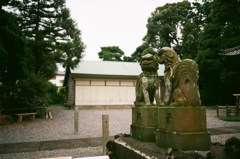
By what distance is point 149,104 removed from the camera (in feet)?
13.3

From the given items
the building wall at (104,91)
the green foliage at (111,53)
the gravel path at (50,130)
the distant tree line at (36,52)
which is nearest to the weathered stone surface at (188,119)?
the gravel path at (50,130)

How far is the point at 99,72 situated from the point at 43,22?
7512mm

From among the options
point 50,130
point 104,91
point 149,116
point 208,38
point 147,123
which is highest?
point 208,38

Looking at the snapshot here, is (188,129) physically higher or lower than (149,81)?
lower

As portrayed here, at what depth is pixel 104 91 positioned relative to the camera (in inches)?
826

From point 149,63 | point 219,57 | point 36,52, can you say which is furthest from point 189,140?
point 219,57

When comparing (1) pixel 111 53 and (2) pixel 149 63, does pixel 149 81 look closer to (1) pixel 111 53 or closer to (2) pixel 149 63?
(2) pixel 149 63

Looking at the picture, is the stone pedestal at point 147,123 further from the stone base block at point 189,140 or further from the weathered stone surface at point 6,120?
the weathered stone surface at point 6,120

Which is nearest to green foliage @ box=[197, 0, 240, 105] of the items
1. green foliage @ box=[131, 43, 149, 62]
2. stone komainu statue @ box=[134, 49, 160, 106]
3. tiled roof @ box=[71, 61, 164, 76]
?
tiled roof @ box=[71, 61, 164, 76]

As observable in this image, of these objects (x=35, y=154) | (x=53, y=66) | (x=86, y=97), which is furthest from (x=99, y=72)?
(x=35, y=154)

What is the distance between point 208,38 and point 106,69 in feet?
36.8

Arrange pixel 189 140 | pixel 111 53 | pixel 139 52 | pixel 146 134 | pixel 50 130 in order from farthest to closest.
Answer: pixel 111 53
pixel 139 52
pixel 50 130
pixel 146 134
pixel 189 140

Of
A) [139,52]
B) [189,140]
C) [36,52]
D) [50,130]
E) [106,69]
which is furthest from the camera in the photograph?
[139,52]

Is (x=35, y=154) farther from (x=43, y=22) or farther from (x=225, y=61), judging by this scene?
(x=225, y=61)
